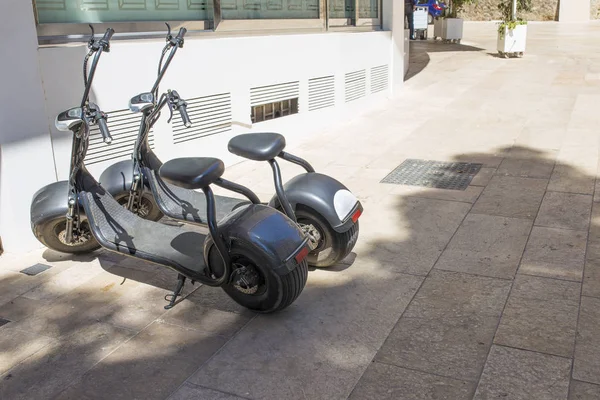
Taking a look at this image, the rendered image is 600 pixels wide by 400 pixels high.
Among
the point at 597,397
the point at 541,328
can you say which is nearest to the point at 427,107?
the point at 541,328

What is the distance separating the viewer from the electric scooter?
4082 mm

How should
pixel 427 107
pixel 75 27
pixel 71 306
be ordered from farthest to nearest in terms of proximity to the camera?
pixel 427 107 → pixel 75 27 → pixel 71 306

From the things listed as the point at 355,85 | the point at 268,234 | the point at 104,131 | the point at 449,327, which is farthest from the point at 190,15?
the point at 449,327

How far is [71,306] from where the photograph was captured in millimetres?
4039

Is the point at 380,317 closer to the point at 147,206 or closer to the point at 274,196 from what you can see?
the point at 274,196

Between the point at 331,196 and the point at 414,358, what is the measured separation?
4.15 feet

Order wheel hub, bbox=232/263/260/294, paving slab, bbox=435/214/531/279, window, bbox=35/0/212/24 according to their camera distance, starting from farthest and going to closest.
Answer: window, bbox=35/0/212/24 < paving slab, bbox=435/214/531/279 < wheel hub, bbox=232/263/260/294

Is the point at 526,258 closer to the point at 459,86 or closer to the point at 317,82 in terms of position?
the point at 317,82

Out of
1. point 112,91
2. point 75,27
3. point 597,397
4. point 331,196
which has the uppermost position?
point 75,27

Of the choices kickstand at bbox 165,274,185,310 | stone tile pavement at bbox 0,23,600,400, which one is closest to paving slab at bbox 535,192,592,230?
stone tile pavement at bbox 0,23,600,400

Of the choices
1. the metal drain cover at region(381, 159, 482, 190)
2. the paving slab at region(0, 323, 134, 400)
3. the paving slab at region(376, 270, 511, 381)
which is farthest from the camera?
the metal drain cover at region(381, 159, 482, 190)

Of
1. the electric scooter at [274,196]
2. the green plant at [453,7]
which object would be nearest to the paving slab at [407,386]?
the electric scooter at [274,196]

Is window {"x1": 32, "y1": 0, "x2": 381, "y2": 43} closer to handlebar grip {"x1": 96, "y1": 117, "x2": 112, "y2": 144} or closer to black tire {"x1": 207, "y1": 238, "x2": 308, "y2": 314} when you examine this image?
handlebar grip {"x1": 96, "y1": 117, "x2": 112, "y2": 144}

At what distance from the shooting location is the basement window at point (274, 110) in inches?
307
